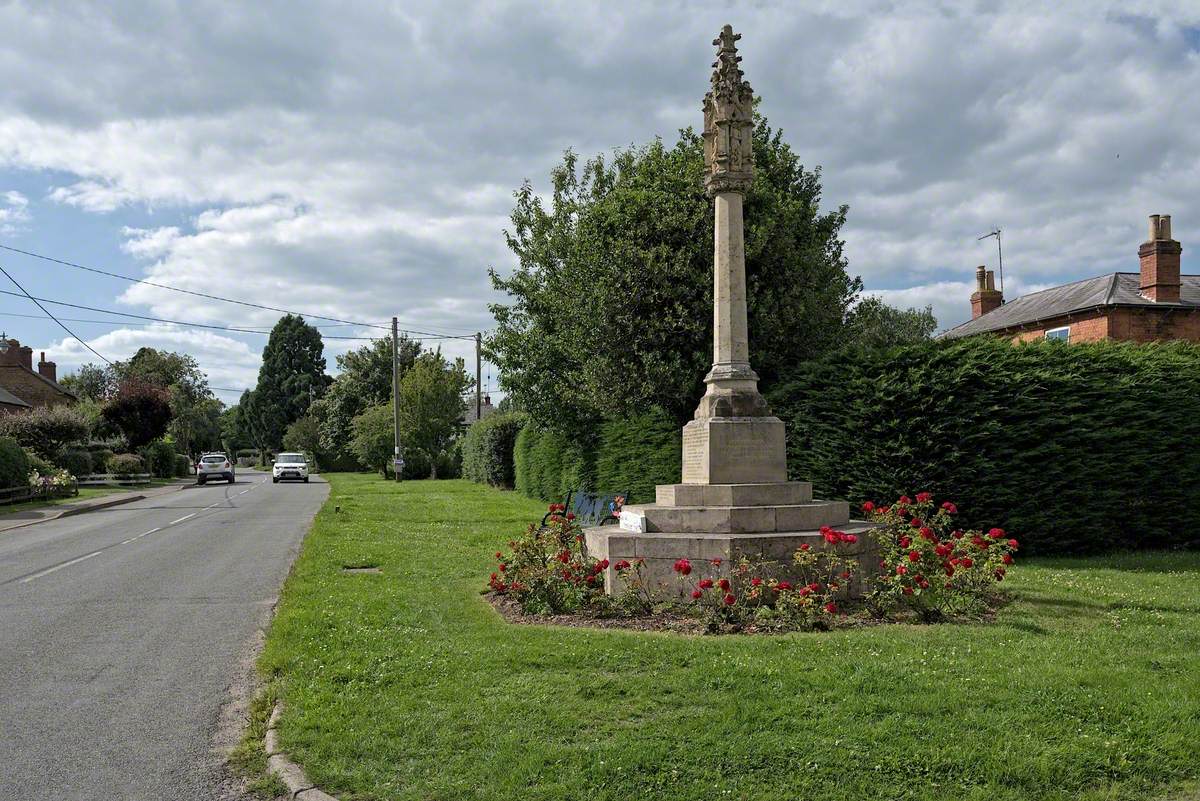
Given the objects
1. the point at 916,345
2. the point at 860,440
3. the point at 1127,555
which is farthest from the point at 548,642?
the point at 1127,555

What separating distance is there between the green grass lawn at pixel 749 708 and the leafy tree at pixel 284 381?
7788 centimetres

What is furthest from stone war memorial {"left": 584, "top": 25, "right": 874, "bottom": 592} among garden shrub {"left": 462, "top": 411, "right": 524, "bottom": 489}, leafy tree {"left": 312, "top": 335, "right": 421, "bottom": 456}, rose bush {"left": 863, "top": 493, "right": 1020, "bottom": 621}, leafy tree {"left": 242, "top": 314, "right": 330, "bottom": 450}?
leafy tree {"left": 242, "top": 314, "right": 330, "bottom": 450}

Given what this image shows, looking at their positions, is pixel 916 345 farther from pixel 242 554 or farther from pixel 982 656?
pixel 242 554

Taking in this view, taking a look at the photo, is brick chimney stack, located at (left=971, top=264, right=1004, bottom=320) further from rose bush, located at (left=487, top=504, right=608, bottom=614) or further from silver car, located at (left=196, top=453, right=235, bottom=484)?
silver car, located at (left=196, top=453, right=235, bottom=484)

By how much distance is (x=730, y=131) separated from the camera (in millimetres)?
9555

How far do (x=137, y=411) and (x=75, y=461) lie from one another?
8307 millimetres

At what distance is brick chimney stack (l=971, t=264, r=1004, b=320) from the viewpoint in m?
35.3

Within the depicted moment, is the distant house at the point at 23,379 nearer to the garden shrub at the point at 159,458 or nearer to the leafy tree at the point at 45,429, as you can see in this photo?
the garden shrub at the point at 159,458

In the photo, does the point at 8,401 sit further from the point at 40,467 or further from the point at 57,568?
the point at 57,568

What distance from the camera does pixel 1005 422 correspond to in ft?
37.5

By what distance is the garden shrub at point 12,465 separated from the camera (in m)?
27.1

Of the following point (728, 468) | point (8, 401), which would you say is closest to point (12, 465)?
point (8, 401)

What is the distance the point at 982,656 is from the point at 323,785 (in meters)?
4.34

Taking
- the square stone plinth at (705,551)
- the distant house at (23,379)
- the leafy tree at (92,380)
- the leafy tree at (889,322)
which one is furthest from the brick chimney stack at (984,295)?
the leafy tree at (92,380)
